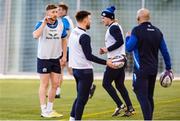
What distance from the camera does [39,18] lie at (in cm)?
2102

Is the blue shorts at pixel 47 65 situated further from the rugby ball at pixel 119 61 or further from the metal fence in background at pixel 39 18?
the metal fence in background at pixel 39 18

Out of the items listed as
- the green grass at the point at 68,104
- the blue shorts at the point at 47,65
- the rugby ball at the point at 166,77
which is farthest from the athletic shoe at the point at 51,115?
the rugby ball at the point at 166,77

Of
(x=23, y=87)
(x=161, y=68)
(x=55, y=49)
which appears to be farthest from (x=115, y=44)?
(x=161, y=68)

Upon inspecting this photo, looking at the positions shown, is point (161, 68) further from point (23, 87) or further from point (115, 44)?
point (115, 44)

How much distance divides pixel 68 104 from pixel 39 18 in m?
8.91

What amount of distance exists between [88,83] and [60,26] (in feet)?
6.65

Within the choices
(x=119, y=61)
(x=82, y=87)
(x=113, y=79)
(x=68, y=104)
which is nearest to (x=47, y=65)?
(x=113, y=79)

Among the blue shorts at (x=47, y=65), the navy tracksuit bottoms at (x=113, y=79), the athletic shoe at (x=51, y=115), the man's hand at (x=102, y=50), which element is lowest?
the athletic shoe at (x=51, y=115)

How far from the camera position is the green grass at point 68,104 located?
1064 cm

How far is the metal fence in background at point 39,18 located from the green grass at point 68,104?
150 inches

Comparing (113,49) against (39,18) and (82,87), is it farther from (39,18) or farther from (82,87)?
(39,18)

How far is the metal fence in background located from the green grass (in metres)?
→ 3.81

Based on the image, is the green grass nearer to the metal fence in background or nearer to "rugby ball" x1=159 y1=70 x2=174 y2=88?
"rugby ball" x1=159 y1=70 x2=174 y2=88

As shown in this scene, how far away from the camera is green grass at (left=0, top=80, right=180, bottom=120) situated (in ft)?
34.9
